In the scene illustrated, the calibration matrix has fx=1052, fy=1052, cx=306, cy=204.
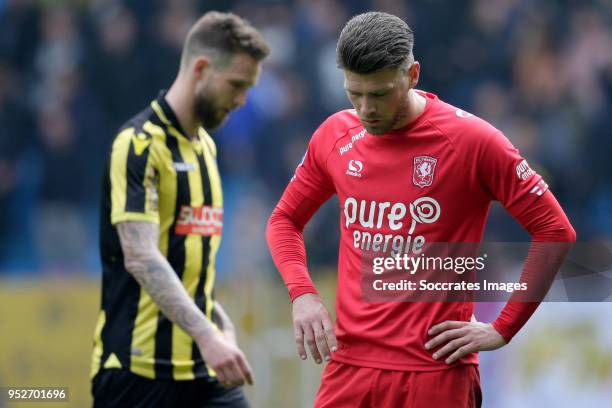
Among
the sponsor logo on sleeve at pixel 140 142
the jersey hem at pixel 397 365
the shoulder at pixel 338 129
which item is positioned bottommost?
the jersey hem at pixel 397 365

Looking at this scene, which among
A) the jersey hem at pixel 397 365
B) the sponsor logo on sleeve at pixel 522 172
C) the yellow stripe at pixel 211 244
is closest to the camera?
the sponsor logo on sleeve at pixel 522 172

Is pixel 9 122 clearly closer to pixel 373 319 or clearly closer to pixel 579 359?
pixel 579 359

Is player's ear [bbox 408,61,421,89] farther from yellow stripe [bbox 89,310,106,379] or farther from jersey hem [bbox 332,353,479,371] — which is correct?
yellow stripe [bbox 89,310,106,379]

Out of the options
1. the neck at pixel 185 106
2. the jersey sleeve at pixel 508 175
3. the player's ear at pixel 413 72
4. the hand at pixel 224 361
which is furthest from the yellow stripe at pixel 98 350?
the jersey sleeve at pixel 508 175

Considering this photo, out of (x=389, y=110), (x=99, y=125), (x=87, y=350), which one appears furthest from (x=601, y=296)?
(x=99, y=125)

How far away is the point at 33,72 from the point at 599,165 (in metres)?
5.65

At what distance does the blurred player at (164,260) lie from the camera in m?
4.52

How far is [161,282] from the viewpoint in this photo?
4.48 meters

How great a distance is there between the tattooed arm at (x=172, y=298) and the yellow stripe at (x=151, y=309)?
0.15m

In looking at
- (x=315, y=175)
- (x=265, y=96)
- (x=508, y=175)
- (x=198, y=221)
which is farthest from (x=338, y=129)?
(x=265, y=96)

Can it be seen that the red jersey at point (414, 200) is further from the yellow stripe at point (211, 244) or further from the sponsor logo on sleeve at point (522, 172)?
the yellow stripe at point (211, 244)

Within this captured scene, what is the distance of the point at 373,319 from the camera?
152 inches

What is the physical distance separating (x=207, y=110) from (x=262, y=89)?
524cm

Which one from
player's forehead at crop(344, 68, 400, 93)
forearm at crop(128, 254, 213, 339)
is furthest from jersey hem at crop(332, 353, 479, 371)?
player's forehead at crop(344, 68, 400, 93)
